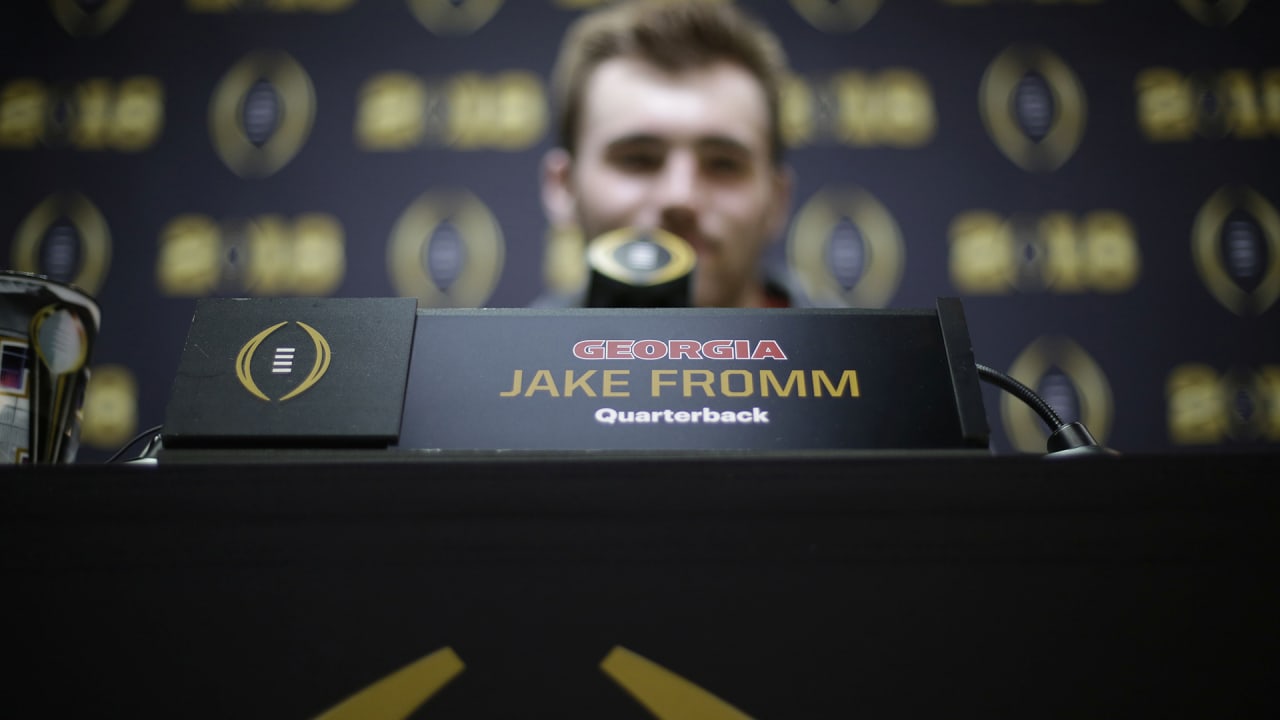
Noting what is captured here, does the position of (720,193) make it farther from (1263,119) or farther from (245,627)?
(245,627)

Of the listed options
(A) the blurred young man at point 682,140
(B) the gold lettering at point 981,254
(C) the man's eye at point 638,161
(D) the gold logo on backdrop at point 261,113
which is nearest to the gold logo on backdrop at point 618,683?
(A) the blurred young man at point 682,140

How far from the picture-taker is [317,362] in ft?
1.44

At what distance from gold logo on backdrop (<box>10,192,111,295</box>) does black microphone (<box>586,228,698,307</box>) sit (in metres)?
1.26

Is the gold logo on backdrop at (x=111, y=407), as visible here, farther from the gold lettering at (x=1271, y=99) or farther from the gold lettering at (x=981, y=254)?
the gold lettering at (x=1271, y=99)

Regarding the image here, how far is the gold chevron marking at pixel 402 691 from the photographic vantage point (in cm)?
32

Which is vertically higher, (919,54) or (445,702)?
(919,54)

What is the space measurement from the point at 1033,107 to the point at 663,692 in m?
1.45

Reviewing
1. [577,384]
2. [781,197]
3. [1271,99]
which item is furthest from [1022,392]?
[1271,99]

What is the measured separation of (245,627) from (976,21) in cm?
158

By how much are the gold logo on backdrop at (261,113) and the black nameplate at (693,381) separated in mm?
1233

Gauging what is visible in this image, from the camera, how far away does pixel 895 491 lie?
33 cm

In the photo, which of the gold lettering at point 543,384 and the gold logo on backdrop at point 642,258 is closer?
the gold lettering at point 543,384

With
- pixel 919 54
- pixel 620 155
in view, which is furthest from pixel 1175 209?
pixel 620 155

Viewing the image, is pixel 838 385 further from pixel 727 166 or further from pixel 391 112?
pixel 391 112
